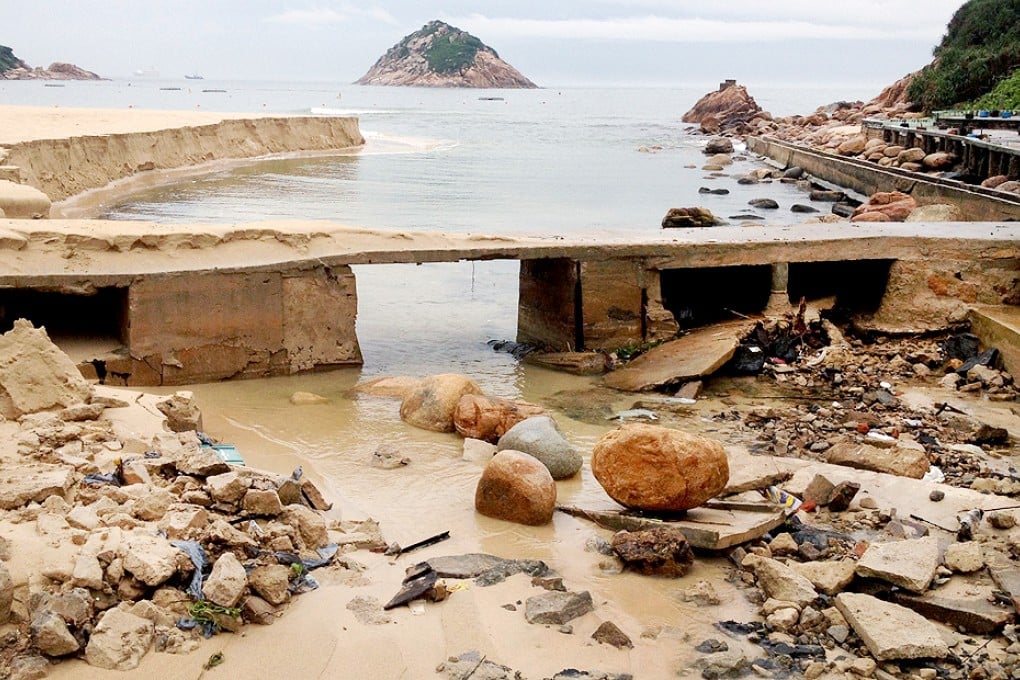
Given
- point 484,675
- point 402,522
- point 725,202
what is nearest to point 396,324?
point 402,522

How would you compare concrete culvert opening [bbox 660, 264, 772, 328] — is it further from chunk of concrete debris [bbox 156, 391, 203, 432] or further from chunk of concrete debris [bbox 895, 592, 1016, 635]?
chunk of concrete debris [bbox 895, 592, 1016, 635]

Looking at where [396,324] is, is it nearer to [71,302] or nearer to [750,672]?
[71,302]

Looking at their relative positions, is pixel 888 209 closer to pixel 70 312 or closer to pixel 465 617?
pixel 70 312

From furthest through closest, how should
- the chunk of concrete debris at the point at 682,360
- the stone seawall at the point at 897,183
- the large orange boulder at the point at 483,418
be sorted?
the stone seawall at the point at 897,183, the chunk of concrete debris at the point at 682,360, the large orange boulder at the point at 483,418

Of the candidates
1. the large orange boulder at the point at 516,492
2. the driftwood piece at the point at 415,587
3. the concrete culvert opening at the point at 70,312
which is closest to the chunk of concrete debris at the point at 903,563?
the large orange boulder at the point at 516,492

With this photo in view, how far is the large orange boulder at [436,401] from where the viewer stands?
874 centimetres

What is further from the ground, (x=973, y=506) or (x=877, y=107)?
(x=877, y=107)

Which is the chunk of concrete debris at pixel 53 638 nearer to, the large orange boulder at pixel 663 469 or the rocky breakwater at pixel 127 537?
the rocky breakwater at pixel 127 537

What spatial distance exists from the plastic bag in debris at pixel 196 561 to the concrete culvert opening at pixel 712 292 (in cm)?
747

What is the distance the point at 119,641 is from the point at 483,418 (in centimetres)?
422

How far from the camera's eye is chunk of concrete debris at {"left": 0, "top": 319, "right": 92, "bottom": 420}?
701cm

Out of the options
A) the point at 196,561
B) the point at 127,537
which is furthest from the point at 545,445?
the point at 127,537

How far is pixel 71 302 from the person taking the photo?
34.3ft

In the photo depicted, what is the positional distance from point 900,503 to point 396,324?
7.43 m
